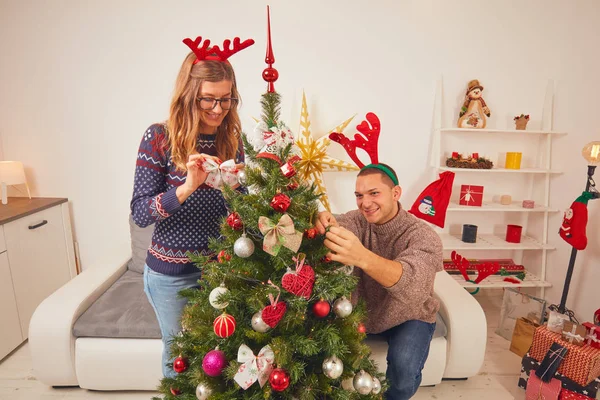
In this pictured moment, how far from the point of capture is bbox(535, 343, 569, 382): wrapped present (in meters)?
1.62

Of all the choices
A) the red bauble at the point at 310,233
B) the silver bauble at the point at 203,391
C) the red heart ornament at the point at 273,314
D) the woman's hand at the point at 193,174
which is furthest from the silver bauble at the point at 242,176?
the silver bauble at the point at 203,391

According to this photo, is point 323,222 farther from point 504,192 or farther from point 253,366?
point 504,192

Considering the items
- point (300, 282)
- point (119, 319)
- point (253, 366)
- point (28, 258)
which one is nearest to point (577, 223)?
point (300, 282)

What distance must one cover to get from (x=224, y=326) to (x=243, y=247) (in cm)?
21

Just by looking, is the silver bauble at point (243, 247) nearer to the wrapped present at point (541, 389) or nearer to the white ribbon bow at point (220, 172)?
the white ribbon bow at point (220, 172)

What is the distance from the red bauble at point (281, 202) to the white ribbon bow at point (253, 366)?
363 mm

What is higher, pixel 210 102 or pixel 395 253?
pixel 210 102

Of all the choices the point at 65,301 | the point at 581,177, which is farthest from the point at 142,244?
the point at 581,177

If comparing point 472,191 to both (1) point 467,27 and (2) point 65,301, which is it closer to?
(1) point 467,27

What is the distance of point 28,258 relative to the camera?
210cm

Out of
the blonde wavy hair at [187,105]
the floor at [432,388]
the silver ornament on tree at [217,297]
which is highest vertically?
the blonde wavy hair at [187,105]

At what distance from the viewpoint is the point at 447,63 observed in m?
2.44

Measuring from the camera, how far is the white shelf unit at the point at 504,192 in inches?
94.5

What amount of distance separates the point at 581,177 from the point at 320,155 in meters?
1.73
